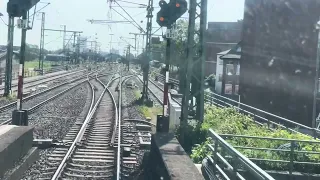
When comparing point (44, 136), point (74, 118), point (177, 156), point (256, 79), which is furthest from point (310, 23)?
point (177, 156)

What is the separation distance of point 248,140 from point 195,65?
3375mm

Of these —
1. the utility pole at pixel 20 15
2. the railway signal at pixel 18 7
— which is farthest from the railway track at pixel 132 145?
the railway signal at pixel 18 7

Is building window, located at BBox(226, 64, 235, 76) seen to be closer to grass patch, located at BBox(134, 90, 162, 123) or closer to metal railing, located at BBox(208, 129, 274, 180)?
grass patch, located at BBox(134, 90, 162, 123)

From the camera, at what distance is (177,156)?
8797mm

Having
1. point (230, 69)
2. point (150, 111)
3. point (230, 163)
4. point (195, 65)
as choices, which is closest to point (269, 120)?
point (195, 65)

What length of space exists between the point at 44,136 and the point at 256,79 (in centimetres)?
1584

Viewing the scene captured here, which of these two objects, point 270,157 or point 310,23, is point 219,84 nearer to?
point 310,23

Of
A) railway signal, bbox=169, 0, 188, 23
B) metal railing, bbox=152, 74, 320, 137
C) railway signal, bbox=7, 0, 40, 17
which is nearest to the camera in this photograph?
railway signal, bbox=7, 0, 40, 17

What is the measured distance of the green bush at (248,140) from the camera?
9.52m

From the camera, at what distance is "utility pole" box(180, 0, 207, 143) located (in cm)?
1286

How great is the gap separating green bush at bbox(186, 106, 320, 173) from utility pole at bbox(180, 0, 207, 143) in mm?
557

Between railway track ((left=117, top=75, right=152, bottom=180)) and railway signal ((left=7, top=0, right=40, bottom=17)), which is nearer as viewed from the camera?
railway track ((left=117, top=75, right=152, bottom=180))

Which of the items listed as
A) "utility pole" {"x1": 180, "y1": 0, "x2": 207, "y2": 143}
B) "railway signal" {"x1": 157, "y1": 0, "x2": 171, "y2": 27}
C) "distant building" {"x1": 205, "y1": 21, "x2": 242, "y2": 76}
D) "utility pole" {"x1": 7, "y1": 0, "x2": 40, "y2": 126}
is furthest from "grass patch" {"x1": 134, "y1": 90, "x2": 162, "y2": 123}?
"distant building" {"x1": 205, "y1": 21, "x2": 242, "y2": 76}

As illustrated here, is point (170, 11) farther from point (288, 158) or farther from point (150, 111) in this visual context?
point (150, 111)
